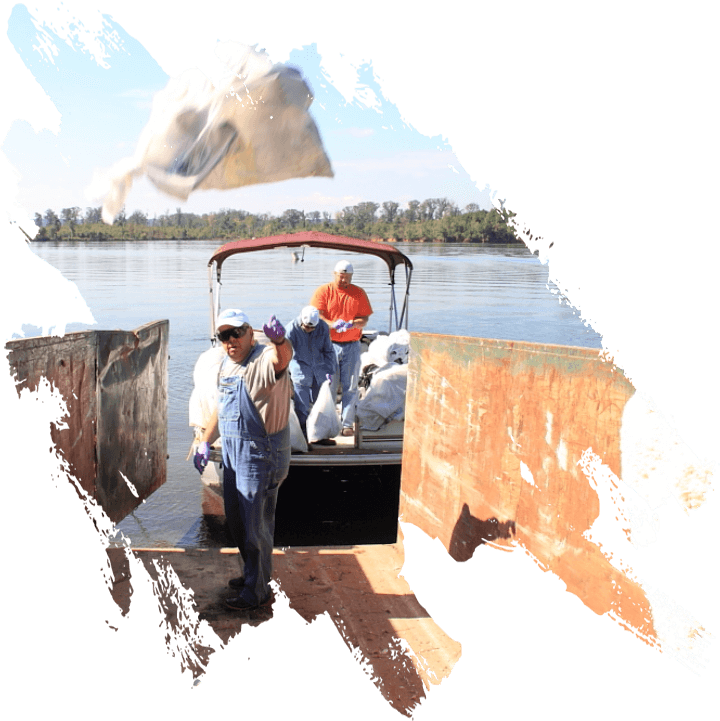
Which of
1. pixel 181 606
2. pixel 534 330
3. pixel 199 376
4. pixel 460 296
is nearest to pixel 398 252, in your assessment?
pixel 199 376

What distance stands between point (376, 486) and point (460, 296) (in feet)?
132

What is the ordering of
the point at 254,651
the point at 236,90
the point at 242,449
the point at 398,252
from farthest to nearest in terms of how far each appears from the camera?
the point at 398,252
the point at 242,449
the point at 254,651
the point at 236,90

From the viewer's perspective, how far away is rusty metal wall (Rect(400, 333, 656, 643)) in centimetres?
264

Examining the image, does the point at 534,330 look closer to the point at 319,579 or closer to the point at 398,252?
the point at 398,252

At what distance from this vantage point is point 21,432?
1.22 m

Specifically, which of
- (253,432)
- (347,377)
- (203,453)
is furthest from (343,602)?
(347,377)

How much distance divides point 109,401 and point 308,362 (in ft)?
8.64

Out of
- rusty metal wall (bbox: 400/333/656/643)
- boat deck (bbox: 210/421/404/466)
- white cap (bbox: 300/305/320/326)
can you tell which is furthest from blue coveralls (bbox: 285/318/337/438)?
rusty metal wall (bbox: 400/333/656/643)

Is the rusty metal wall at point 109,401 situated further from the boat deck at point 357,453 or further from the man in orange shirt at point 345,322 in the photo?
the man in orange shirt at point 345,322

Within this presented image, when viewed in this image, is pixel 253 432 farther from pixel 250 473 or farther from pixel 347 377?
pixel 347 377

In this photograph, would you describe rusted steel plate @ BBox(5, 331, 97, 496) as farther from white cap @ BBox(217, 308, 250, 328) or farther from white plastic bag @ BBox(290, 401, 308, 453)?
white plastic bag @ BBox(290, 401, 308, 453)

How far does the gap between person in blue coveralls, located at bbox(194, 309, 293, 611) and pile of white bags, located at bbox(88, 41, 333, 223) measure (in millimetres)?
2054

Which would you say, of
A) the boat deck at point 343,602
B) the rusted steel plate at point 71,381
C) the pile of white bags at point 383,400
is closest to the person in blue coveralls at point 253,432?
the boat deck at point 343,602

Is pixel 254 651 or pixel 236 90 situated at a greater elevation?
pixel 236 90
